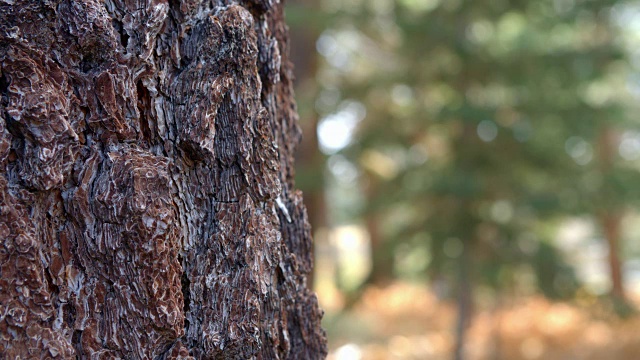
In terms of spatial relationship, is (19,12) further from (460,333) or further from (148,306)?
(460,333)

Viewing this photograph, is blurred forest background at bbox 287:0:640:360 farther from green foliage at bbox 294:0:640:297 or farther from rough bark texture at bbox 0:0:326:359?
rough bark texture at bbox 0:0:326:359

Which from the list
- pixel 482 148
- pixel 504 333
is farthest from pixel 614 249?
pixel 482 148

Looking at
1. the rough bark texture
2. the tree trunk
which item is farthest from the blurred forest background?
the rough bark texture

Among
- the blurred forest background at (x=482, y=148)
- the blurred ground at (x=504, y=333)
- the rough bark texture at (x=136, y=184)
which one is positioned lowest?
the rough bark texture at (x=136, y=184)

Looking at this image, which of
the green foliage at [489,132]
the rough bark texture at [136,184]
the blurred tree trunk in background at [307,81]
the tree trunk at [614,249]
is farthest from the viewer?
the tree trunk at [614,249]

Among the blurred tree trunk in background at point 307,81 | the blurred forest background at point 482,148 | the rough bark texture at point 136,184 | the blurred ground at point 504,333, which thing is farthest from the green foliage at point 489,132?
the rough bark texture at point 136,184

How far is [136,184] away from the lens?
4.10 feet

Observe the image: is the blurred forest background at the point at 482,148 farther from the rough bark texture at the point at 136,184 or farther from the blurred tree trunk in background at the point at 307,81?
the rough bark texture at the point at 136,184

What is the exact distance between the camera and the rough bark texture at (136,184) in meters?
1.18

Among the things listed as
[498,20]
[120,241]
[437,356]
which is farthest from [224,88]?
[437,356]

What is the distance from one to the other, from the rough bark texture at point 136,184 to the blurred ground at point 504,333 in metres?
4.50

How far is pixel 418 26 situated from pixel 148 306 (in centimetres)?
491

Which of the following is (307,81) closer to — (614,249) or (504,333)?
(504,333)

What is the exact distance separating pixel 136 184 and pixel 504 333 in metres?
7.37
